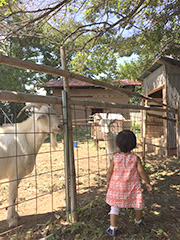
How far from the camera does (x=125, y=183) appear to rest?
2.33 meters

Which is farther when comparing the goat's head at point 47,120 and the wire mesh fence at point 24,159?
the goat's head at point 47,120

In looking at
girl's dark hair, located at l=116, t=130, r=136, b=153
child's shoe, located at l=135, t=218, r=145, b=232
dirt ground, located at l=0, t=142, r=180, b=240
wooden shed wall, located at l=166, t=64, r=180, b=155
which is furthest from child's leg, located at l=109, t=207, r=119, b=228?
wooden shed wall, located at l=166, t=64, r=180, b=155

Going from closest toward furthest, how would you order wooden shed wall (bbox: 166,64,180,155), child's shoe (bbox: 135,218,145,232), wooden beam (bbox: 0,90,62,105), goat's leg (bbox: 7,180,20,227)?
wooden beam (bbox: 0,90,62,105), child's shoe (bbox: 135,218,145,232), goat's leg (bbox: 7,180,20,227), wooden shed wall (bbox: 166,64,180,155)

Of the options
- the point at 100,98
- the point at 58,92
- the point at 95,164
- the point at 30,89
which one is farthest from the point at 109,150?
the point at 30,89

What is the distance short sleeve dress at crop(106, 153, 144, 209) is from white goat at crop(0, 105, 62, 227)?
1.12m

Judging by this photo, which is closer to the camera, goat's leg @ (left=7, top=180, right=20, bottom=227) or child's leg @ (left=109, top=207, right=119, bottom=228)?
child's leg @ (left=109, top=207, right=119, bottom=228)

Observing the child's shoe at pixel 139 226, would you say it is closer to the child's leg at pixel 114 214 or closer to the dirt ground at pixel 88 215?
the dirt ground at pixel 88 215

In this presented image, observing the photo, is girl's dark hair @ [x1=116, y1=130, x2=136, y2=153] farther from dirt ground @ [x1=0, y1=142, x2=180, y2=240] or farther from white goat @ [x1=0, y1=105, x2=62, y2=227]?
white goat @ [x1=0, y1=105, x2=62, y2=227]

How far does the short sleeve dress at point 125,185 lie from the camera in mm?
2316

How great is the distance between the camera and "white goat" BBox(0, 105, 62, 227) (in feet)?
9.48

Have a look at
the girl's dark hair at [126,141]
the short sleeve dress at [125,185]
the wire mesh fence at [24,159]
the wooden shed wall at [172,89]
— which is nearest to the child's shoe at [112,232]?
the short sleeve dress at [125,185]

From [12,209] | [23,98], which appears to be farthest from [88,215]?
[23,98]

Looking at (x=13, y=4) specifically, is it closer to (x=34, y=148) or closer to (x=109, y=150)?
(x=34, y=148)

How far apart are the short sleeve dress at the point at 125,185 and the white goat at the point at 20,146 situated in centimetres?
112
